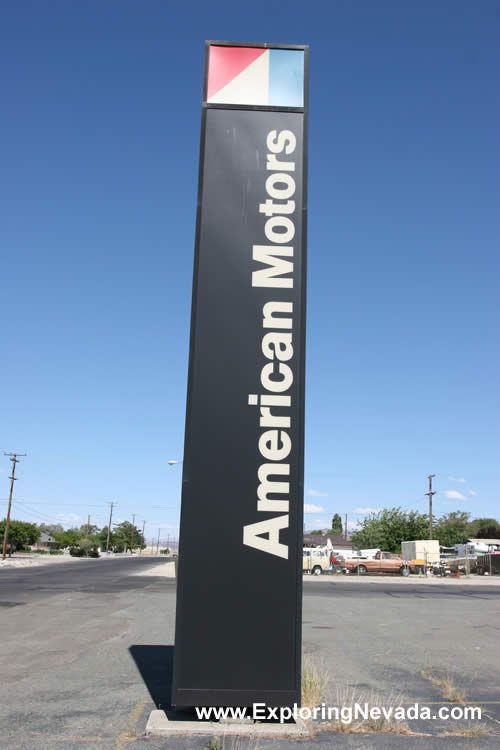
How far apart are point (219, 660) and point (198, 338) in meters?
3.47

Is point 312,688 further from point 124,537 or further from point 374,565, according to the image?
point 124,537

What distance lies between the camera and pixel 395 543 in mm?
68812

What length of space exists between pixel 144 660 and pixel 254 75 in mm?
8950

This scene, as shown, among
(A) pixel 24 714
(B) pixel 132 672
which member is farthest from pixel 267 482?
(B) pixel 132 672

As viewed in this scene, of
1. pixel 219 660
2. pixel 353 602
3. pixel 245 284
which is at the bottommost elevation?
pixel 353 602

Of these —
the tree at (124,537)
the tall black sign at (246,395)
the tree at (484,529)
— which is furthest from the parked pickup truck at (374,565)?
the tree at (124,537)

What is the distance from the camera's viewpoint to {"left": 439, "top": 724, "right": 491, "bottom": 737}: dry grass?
20.2 feet

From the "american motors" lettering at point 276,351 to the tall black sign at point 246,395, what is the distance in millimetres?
12

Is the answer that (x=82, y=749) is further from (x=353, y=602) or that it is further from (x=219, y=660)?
(x=353, y=602)

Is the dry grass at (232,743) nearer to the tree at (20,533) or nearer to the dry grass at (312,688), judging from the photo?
the dry grass at (312,688)

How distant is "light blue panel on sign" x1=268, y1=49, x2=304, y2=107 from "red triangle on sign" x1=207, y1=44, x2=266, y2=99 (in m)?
0.22

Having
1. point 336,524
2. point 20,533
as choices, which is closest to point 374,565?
point 20,533

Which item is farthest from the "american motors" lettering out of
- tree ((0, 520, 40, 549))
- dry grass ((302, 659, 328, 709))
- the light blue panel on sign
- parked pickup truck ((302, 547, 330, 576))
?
tree ((0, 520, 40, 549))

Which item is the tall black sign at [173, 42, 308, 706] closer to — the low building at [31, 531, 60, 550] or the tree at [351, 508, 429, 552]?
the tree at [351, 508, 429, 552]
